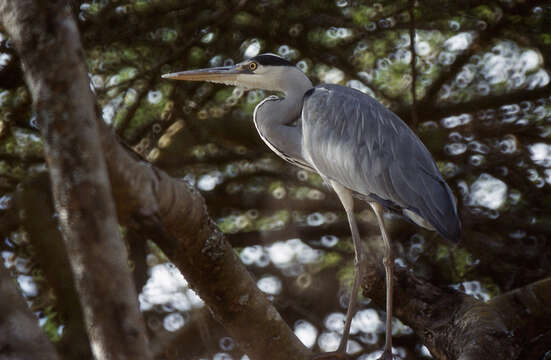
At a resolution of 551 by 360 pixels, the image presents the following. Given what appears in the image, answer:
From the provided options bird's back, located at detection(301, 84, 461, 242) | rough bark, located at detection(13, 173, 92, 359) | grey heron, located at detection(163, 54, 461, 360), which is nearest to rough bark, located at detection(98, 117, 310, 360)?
grey heron, located at detection(163, 54, 461, 360)

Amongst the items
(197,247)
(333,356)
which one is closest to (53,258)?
(197,247)

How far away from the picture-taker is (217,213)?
4.17 meters

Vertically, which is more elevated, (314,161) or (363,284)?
(314,161)

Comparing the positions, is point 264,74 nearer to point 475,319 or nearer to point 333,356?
point 333,356

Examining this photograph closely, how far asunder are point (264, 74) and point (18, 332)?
233 cm

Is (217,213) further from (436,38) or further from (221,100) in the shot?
(436,38)

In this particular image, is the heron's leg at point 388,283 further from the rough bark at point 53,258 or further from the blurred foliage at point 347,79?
Answer: the rough bark at point 53,258

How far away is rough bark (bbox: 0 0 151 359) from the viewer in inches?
44.9

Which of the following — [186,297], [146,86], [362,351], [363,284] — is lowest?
[362,351]

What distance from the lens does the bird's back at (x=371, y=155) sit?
9.42 feet

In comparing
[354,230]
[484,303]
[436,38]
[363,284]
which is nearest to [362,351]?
[363,284]

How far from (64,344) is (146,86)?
1.75 m

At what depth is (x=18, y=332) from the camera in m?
1.48

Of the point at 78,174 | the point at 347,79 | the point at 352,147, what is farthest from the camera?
the point at 347,79
